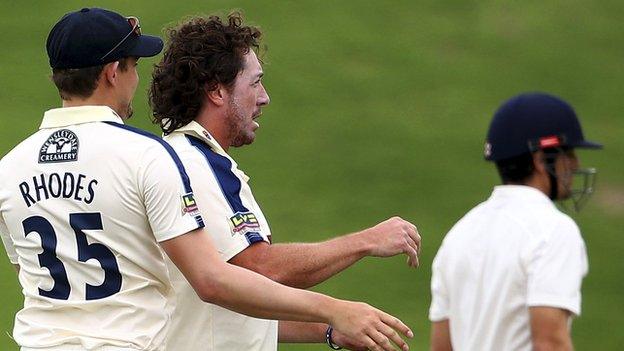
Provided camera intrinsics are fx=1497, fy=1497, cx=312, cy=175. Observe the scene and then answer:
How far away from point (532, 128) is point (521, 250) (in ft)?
1.17

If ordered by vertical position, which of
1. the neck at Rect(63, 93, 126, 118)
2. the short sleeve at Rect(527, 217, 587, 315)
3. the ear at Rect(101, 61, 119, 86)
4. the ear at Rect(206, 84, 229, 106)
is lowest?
the short sleeve at Rect(527, 217, 587, 315)

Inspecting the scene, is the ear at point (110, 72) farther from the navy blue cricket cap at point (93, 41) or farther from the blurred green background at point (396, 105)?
the blurred green background at point (396, 105)

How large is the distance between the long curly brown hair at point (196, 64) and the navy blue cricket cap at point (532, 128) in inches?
56.3

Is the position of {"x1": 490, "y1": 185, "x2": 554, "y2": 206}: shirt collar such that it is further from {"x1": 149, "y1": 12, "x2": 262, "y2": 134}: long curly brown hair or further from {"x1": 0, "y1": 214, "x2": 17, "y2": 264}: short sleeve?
{"x1": 0, "y1": 214, "x2": 17, "y2": 264}: short sleeve

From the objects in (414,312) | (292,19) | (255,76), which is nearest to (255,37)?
(255,76)

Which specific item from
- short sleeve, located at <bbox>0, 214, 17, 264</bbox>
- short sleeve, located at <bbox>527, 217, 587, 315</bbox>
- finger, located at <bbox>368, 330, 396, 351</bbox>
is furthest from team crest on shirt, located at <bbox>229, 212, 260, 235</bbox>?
short sleeve, located at <bbox>527, 217, 587, 315</bbox>

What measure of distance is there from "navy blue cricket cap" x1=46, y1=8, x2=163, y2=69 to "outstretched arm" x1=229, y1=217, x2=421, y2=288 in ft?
2.50

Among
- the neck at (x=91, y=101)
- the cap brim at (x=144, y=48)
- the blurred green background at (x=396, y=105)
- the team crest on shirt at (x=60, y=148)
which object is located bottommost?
the blurred green background at (x=396, y=105)

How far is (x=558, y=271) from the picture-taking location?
3916mm

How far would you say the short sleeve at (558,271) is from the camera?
12.8ft

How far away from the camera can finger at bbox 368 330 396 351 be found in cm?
453

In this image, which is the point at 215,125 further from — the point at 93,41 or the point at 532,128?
the point at 532,128

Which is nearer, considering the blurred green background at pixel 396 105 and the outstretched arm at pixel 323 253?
the outstretched arm at pixel 323 253

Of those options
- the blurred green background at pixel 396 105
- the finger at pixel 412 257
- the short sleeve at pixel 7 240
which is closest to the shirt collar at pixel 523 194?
the finger at pixel 412 257
